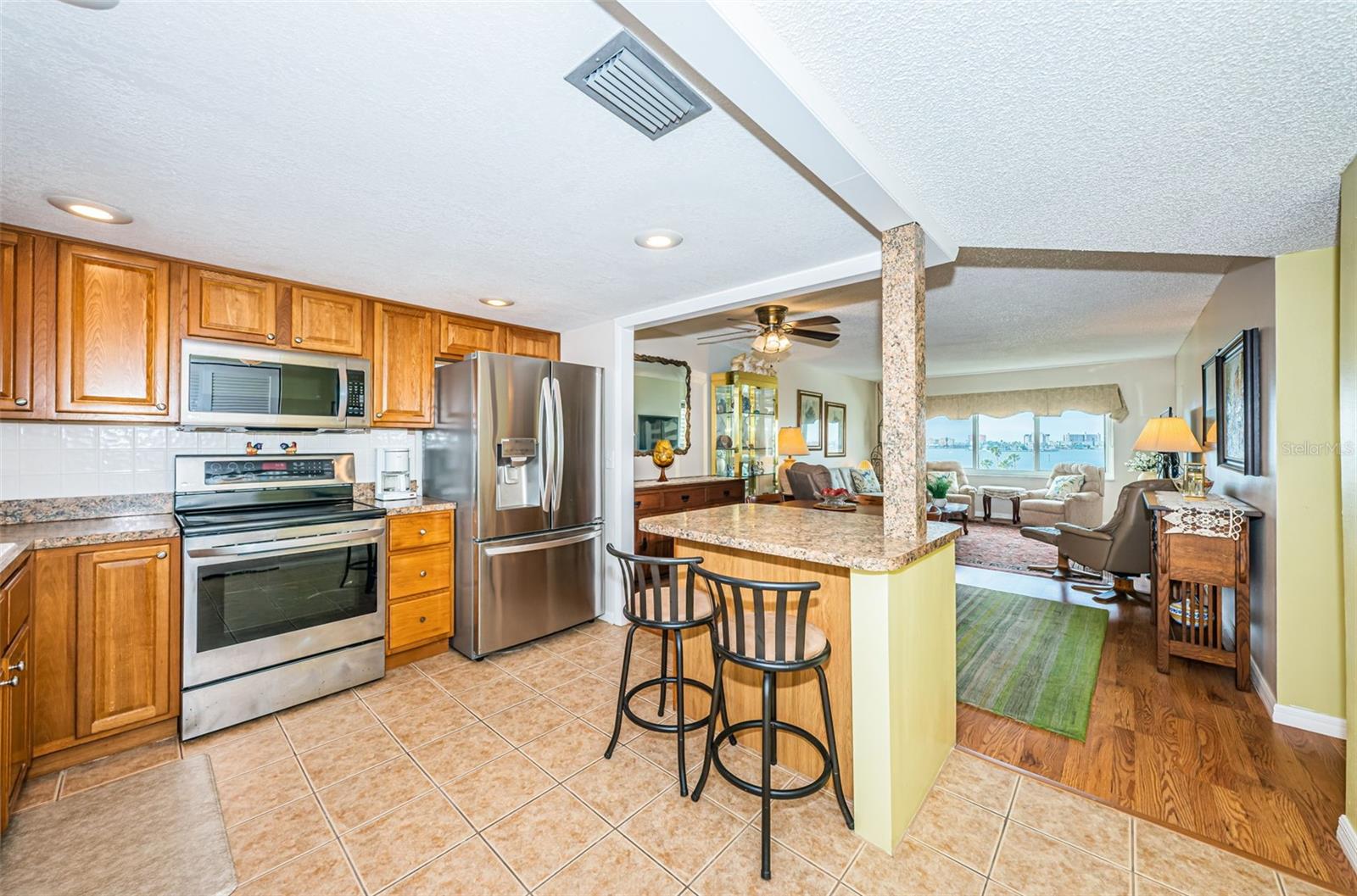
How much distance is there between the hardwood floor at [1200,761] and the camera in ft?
5.56

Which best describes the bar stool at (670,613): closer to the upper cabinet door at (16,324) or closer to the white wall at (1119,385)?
the upper cabinet door at (16,324)

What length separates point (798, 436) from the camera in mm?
6004

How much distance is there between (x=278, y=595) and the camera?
2.51 m

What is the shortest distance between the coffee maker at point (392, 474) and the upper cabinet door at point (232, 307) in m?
0.91

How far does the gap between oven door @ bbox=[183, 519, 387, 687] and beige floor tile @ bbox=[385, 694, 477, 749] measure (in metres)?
0.56

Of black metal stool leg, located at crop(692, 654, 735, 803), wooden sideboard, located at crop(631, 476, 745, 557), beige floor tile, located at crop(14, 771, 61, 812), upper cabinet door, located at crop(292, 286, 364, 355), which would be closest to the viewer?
black metal stool leg, located at crop(692, 654, 735, 803)

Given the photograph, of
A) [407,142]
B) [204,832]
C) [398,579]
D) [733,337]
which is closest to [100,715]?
[204,832]

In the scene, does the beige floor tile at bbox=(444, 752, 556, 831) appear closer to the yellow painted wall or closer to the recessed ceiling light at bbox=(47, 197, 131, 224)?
the recessed ceiling light at bbox=(47, 197, 131, 224)

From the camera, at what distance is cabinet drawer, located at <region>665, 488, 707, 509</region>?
4.45 metres

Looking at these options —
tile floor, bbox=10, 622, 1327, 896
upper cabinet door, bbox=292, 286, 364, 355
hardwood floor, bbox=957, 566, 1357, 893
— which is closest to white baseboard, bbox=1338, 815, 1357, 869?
hardwood floor, bbox=957, 566, 1357, 893

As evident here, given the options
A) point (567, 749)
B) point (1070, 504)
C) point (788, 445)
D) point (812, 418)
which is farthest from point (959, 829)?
point (1070, 504)

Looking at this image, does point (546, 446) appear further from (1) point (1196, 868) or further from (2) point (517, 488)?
(1) point (1196, 868)

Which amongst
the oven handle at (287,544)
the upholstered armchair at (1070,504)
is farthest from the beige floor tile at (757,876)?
the upholstered armchair at (1070,504)

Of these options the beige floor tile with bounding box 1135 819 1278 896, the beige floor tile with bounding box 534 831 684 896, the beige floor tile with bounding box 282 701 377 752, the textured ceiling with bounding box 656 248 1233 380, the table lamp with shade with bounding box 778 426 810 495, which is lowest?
the beige floor tile with bounding box 282 701 377 752
